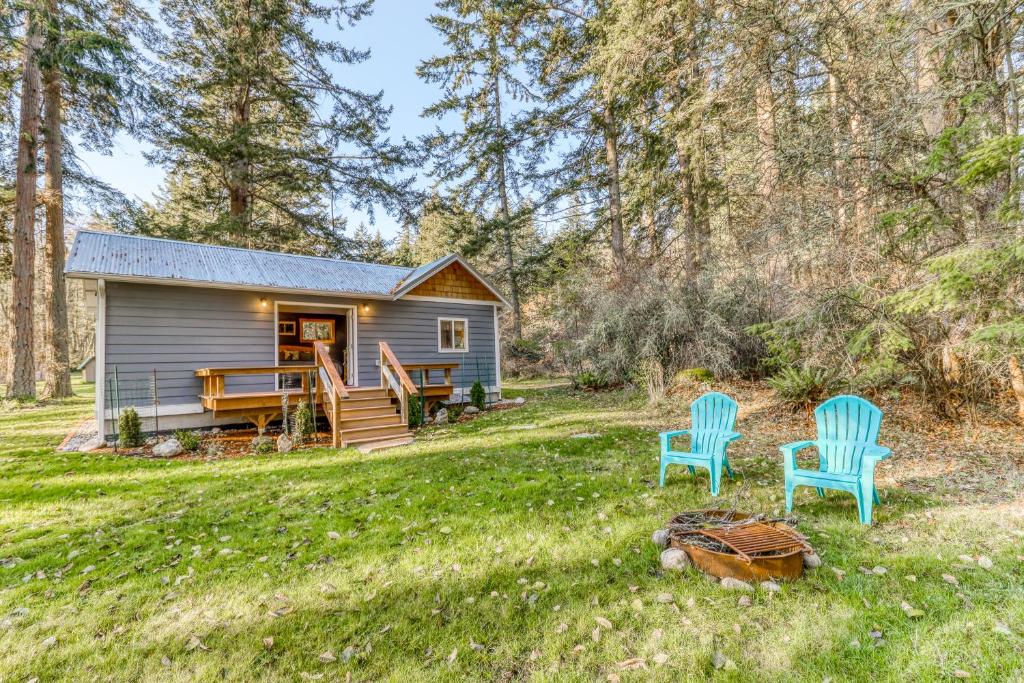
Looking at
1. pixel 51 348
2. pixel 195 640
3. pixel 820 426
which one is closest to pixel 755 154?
pixel 820 426

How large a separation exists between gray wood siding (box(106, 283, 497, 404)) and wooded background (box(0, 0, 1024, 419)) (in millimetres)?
5280

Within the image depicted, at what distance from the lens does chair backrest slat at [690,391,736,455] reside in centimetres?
466

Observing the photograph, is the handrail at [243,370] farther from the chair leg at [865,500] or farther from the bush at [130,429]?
the chair leg at [865,500]

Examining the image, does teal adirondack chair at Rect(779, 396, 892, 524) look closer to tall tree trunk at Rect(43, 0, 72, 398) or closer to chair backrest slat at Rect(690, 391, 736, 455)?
chair backrest slat at Rect(690, 391, 736, 455)

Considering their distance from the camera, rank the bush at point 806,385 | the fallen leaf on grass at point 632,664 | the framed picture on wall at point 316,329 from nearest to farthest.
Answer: the fallen leaf on grass at point 632,664 → the bush at point 806,385 → the framed picture on wall at point 316,329

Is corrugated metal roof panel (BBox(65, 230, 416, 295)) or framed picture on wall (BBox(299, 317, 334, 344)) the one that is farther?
framed picture on wall (BBox(299, 317, 334, 344))

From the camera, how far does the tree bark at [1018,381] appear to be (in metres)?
5.31

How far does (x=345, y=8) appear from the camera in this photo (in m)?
14.2

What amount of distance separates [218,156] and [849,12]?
607 inches

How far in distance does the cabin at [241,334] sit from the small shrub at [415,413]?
14cm

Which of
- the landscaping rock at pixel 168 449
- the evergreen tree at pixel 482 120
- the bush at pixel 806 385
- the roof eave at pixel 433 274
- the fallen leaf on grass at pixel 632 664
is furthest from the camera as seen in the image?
the evergreen tree at pixel 482 120

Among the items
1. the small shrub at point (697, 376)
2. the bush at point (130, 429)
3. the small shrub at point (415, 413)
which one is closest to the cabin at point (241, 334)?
the small shrub at point (415, 413)

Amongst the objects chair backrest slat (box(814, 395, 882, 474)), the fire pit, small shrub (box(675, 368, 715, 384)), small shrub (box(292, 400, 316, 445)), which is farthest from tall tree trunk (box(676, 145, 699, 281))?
small shrub (box(292, 400, 316, 445))

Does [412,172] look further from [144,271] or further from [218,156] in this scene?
[144,271]
